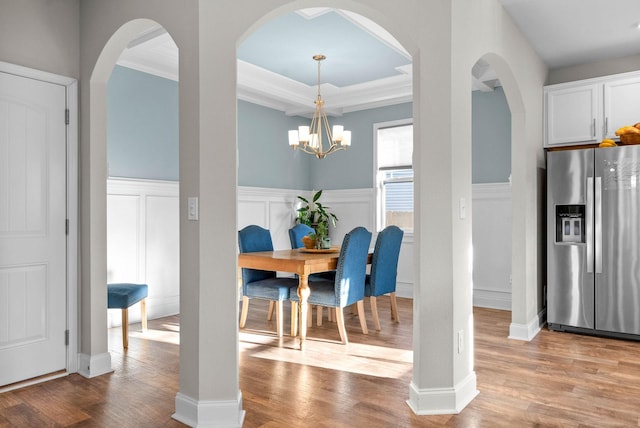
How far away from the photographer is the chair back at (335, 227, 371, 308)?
3828mm

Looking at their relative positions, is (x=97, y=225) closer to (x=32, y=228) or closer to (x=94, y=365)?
(x=32, y=228)

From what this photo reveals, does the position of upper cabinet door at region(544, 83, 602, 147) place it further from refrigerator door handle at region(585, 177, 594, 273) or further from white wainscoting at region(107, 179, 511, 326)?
white wainscoting at region(107, 179, 511, 326)

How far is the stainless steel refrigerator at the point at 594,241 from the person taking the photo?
3955mm

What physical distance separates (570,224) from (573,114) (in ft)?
3.58

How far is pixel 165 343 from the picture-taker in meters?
3.93

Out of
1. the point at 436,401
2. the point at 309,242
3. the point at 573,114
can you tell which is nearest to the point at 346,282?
the point at 309,242

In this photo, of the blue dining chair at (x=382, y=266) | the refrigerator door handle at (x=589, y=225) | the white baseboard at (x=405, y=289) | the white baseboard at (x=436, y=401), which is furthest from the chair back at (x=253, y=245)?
the refrigerator door handle at (x=589, y=225)

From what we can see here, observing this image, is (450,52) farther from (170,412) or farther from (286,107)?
(286,107)

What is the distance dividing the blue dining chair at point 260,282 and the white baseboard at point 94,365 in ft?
4.42

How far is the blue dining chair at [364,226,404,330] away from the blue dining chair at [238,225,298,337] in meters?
0.73

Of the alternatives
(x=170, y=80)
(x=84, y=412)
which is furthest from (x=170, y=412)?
(x=170, y=80)

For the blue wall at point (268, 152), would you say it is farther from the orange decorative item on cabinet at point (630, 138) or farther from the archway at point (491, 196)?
the orange decorative item on cabinet at point (630, 138)

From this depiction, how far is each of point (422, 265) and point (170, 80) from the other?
3.68 meters

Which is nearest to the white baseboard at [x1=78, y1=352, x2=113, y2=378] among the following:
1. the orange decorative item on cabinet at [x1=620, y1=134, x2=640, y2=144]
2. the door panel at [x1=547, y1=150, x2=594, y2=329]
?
the door panel at [x1=547, y1=150, x2=594, y2=329]
